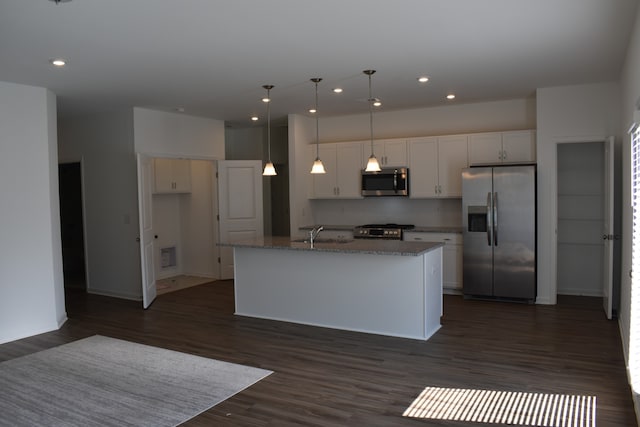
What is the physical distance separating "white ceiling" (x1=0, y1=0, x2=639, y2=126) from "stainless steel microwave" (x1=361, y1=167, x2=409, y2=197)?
1293 millimetres

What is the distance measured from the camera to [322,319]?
5.41 m

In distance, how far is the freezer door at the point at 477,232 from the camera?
6.34m

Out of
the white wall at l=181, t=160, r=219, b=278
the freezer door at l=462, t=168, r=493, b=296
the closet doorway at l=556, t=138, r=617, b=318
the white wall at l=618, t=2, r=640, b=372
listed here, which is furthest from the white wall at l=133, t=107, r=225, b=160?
the white wall at l=618, t=2, r=640, b=372

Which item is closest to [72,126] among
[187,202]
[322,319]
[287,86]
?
[187,202]

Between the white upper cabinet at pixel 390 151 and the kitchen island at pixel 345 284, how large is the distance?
2.13 meters

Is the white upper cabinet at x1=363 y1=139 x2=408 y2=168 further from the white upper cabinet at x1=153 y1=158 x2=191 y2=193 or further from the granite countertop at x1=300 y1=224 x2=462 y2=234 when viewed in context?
the white upper cabinet at x1=153 y1=158 x2=191 y2=193

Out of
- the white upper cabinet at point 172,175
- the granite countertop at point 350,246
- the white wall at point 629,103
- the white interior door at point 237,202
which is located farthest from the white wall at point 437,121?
the granite countertop at point 350,246

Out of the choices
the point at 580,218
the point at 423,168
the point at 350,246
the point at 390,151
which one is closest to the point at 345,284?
the point at 350,246

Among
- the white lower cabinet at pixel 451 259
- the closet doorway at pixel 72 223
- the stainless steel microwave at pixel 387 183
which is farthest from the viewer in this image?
the closet doorway at pixel 72 223

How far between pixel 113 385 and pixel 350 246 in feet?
8.14

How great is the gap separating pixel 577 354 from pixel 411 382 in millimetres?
1610

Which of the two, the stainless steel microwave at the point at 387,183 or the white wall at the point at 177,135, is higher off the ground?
the white wall at the point at 177,135

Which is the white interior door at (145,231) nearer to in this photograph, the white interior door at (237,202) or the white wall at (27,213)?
the white wall at (27,213)

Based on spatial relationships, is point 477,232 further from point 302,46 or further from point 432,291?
point 302,46
